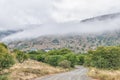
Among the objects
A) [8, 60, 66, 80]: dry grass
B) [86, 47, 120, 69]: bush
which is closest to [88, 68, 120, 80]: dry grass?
[8, 60, 66, 80]: dry grass

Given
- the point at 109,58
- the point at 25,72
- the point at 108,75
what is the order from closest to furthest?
the point at 108,75 < the point at 25,72 < the point at 109,58

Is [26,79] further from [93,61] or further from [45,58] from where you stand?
[45,58]

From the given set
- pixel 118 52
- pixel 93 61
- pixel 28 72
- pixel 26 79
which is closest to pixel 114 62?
pixel 118 52

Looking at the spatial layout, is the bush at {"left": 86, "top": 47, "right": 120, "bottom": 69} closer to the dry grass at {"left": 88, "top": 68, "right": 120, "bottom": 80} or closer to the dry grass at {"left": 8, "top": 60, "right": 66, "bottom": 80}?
the dry grass at {"left": 8, "top": 60, "right": 66, "bottom": 80}

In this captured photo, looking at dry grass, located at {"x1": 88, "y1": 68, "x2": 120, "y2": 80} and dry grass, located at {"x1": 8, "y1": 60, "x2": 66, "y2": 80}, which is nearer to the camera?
dry grass, located at {"x1": 88, "y1": 68, "x2": 120, "y2": 80}

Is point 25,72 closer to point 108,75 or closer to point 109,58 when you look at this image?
point 108,75

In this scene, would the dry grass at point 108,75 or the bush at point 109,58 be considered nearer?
the dry grass at point 108,75

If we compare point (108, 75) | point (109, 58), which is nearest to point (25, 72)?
A: point (108, 75)

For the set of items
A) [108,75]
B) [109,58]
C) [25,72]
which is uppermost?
[108,75]

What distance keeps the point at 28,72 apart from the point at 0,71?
1292cm

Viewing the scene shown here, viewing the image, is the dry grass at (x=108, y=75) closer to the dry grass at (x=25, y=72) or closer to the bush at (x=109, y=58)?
the dry grass at (x=25, y=72)

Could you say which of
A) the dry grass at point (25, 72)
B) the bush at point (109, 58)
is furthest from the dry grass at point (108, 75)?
the bush at point (109, 58)

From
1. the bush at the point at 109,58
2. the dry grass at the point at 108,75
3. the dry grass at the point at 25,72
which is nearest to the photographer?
the dry grass at the point at 108,75

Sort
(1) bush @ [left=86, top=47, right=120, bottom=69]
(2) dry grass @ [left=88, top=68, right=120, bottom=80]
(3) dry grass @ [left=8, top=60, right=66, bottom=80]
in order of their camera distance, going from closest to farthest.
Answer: (2) dry grass @ [left=88, top=68, right=120, bottom=80], (3) dry grass @ [left=8, top=60, right=66, bottom=80], (1) bush @ [left=86, top=47, right=120, bottom=69]
